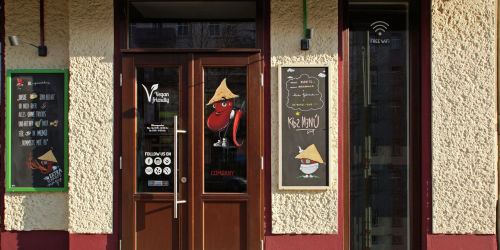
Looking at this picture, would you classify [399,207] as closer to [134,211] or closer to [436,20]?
[436,20]

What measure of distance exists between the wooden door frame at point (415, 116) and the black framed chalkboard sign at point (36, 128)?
135 inches

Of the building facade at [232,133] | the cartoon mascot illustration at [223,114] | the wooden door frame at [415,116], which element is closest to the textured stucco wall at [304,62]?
the building facade at [232,133]

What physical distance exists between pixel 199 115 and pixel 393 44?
2.60 m

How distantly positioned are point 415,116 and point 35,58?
4.79 meters

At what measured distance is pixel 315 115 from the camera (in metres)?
4.64

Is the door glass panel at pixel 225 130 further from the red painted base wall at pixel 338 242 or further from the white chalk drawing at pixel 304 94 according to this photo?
the red painted base wall at pixel 338 242

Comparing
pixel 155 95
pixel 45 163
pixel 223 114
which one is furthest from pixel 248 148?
pixel 45 163

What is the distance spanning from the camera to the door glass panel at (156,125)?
4.70 m

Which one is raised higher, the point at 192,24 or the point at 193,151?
the point at 192,24

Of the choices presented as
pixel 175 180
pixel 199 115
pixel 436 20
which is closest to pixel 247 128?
pixel 199 115

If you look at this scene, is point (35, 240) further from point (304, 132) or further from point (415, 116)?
point (415, 116)

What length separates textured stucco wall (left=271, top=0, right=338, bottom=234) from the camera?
464 centimetres

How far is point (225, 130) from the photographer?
4.69 metres

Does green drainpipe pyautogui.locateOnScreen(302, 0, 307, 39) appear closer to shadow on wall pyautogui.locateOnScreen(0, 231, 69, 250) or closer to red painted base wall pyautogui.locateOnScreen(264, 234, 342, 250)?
red painted base wall pyautogui.locateOnScreen(264, 234, 342, 250)
